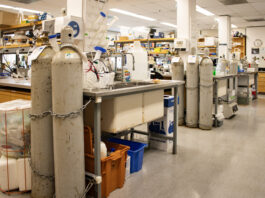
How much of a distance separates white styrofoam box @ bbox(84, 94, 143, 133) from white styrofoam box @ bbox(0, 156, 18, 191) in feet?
2.36

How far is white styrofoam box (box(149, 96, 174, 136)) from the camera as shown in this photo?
10.4 ft

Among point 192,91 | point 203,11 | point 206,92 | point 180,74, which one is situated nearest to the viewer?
point 206,92

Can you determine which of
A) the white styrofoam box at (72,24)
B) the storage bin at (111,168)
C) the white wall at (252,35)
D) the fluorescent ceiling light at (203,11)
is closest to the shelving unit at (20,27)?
the white styrofoam box at (72,24)

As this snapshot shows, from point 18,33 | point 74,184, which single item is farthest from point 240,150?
point 18,33

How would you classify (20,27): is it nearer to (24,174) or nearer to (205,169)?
(24,174)

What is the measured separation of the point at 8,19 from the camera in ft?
16.4

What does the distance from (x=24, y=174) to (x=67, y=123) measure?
2.56 feet

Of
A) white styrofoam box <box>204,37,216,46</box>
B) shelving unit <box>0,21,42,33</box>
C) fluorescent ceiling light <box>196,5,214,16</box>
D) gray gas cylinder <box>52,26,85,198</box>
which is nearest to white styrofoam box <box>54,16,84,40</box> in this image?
gray gas cylinder <box>52,26,85,198</box>

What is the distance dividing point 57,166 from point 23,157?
0.57m

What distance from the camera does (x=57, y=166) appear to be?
70.1 inches

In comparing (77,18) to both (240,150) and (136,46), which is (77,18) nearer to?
(136,46)

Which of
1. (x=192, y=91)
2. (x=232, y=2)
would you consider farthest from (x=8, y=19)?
(x=232, y=2)

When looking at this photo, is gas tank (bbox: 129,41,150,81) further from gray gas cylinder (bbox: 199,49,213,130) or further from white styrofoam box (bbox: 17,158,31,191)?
white styrofoam box (bbox: 17,158,31,191)

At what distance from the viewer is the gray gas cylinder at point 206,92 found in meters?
4.11
